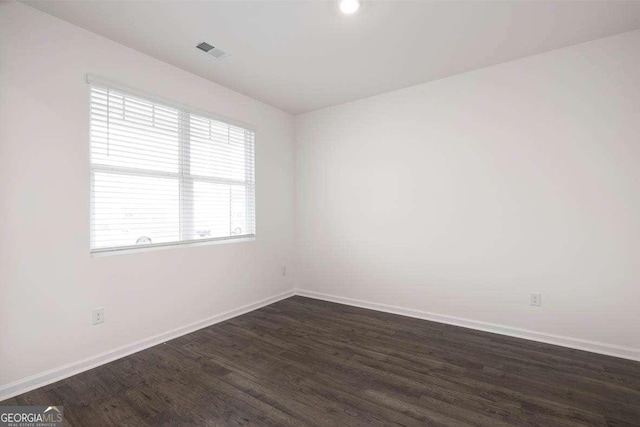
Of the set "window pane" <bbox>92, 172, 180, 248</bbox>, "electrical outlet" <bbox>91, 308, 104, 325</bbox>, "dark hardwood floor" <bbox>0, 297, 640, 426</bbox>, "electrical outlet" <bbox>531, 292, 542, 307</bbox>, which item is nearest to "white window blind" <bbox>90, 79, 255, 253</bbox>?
"window pane" <bbox>92, 172, 180, 248</bbox>

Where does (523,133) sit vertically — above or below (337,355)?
above

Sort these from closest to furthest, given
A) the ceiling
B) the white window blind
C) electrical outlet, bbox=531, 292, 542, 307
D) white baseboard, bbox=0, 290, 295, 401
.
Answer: white baseboard, bbox=0, 290, 295, 401 < the ceiling < the white window blind < electrical outlet, bbox=531, 292, 542, 307

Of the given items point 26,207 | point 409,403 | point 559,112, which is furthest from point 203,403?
point 559,112

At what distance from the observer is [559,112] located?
2.76 metres

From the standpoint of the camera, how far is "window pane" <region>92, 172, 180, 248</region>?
2525mm

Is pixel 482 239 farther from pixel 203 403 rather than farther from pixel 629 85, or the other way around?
pixel 203 403

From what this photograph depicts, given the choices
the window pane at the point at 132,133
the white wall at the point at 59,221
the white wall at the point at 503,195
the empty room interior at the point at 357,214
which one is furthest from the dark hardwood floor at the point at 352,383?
the window pane at the point at 132,133

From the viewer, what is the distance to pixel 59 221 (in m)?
2.27

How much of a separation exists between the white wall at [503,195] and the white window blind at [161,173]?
1.38 m

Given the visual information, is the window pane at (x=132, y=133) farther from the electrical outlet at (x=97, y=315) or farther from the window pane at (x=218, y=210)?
the electrical outlet at (x=97, y=315)

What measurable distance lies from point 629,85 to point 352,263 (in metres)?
3.17

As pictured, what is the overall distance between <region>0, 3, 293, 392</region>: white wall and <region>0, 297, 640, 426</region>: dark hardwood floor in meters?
0.31

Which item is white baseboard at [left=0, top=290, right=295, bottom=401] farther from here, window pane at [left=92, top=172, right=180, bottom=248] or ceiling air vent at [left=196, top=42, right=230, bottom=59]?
ceiling air vent at [left=196, top=42, right=230, bottom=59]

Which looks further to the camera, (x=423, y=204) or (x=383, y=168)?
(x=383, y=168)
